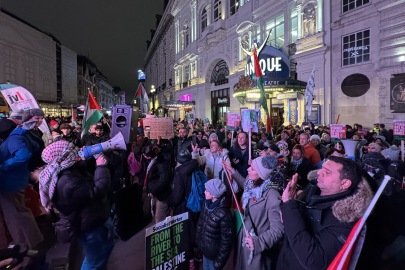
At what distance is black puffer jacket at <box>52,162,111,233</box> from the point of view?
2.27m

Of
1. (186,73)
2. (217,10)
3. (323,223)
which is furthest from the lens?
(186,73)

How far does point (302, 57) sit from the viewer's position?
14578 millimetres

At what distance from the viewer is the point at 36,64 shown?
3406 cm

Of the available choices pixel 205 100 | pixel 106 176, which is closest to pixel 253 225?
pixel 106 176

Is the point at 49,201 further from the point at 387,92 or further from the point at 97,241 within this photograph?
the point at 387,92

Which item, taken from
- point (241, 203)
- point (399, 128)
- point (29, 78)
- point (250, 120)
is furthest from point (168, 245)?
point (29, 78)

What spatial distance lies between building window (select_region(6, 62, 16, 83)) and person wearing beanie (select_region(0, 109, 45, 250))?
1354 inches

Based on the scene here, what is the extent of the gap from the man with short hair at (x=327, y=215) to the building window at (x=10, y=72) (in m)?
37.9

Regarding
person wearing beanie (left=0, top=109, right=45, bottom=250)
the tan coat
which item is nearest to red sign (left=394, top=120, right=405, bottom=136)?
the tan coat

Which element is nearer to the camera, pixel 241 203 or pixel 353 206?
pixel 353 206

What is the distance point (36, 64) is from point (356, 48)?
131 ft

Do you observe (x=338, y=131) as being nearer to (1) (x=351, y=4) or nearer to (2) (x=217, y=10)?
(1) (x=351, y=4)

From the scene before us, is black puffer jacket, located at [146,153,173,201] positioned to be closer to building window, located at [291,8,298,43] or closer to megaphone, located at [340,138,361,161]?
megaphone, located at [340,138,361,161]

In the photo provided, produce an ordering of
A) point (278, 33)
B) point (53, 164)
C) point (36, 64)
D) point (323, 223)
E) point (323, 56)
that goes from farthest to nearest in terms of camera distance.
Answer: point (36, 64), point (278, 33), point (323, 56), point (53, 164), point (323, 223)
